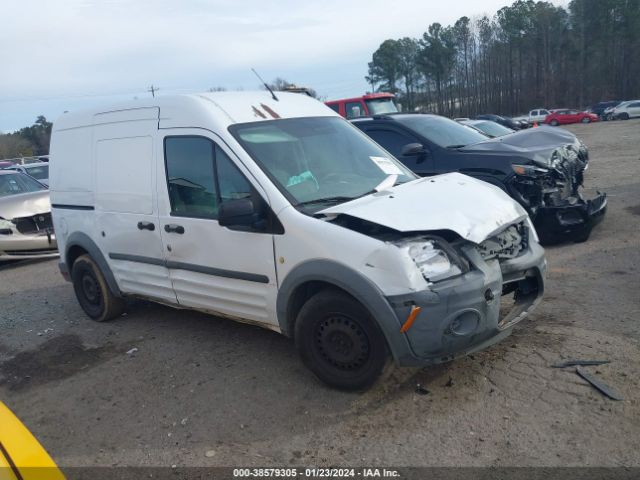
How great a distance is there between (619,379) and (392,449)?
162 centimetres

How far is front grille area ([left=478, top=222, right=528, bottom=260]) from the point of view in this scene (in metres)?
3.73

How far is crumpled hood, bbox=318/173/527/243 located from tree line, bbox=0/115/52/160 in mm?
52931

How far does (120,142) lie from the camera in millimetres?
5047

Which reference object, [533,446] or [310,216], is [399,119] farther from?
[533,446]

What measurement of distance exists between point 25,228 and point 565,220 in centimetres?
847

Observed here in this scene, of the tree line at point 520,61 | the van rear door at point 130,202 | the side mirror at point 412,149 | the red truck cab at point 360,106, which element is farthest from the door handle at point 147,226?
the tree line at point 520,61

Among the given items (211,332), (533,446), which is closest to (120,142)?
(211,332)

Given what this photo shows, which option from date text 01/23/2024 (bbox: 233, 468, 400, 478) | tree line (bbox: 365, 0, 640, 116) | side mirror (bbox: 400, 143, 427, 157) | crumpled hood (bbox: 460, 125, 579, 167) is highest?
tree line (bbox: 365, 0, 640, 116)

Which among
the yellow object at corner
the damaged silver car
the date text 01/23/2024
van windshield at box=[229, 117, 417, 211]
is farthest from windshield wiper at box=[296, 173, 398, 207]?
the damaged silver car

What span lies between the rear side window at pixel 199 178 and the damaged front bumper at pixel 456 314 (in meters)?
1.54

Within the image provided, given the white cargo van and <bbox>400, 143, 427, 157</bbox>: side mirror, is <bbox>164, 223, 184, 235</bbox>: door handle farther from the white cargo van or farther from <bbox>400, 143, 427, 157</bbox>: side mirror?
<bbox>400, 143, 427, 157</bbox>: side mirror

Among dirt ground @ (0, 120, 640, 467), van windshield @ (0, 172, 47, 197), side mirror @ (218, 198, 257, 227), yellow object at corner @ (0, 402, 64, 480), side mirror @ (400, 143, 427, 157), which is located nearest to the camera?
yellow object at corner @ (0, 402, 64, 480)

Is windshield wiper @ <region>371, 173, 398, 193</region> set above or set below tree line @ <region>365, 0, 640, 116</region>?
below

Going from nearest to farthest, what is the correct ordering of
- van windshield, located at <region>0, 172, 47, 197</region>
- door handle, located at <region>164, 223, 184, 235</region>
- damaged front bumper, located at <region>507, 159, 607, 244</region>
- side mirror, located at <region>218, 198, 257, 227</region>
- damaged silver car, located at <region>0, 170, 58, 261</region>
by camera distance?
side mirror, located at <region>218, 198, 257, 227</region> → door handle, located at <region>164, 223, 184, 235</region> → damaged front bumper, located at <region>507, 159, 607, 244</region> → damaged silver car, located at <region>0, 170, 58, 261</region> → van windshield, located at <region>0, 172, 47, 197</region>
